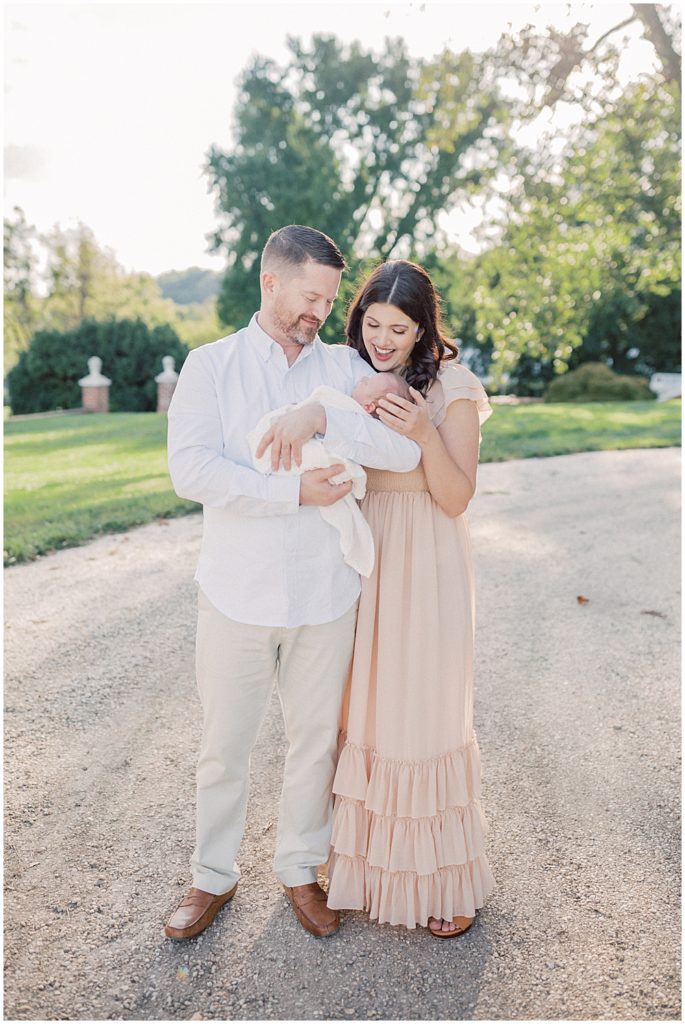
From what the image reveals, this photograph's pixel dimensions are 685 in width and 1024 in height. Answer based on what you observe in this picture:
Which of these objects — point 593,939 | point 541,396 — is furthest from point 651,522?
point 541,396

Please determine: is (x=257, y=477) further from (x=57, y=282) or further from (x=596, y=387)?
(x=57, y=282)

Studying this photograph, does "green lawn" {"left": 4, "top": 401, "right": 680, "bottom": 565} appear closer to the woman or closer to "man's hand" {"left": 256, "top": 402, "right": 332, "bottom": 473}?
the woman

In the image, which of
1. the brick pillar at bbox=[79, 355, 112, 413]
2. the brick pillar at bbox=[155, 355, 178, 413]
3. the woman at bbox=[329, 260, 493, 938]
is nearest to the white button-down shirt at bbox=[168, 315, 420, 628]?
the woman at bbox=[329, 260, 493, 938]

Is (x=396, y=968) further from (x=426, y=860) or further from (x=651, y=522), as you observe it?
(x=651, y=522)

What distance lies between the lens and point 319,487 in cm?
243

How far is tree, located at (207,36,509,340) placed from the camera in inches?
1000

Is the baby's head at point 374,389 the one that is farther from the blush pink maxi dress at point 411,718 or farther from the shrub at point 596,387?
the shrub at point 596,387

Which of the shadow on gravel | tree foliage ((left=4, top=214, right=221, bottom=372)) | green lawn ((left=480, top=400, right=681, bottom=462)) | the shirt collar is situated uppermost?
tree foliage ((left=4, top=214, right=221, bottom=372))

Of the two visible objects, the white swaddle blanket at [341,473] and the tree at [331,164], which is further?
the tree at [331,164]

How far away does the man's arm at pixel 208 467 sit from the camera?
2.38m

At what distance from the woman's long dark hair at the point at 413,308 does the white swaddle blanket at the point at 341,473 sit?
0.97 feet

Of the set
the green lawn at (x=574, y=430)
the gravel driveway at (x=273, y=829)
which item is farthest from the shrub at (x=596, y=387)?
the gravel driveway at (x=273, y=829)

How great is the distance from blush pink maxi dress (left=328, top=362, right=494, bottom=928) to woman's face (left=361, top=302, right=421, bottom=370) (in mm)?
163

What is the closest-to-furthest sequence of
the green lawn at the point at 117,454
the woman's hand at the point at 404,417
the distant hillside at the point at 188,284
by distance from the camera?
the woman's hand at the point at 404,417 → the green lawn at the point at 117,454 → the distant hillside at the point at 188,284
